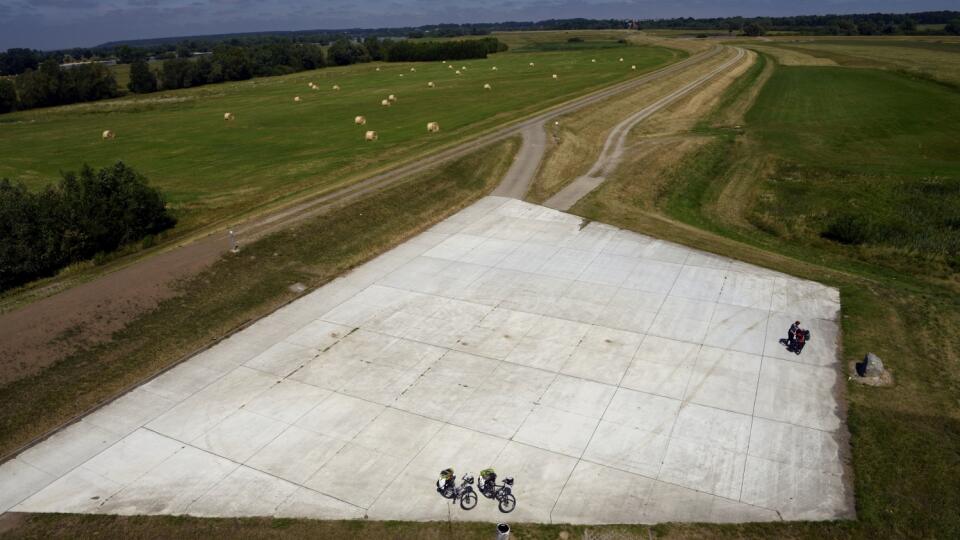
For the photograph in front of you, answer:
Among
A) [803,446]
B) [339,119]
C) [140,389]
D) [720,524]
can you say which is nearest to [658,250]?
[803,446]

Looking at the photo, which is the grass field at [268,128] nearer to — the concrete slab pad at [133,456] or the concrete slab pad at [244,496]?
the concrete slab pad at [133,456]

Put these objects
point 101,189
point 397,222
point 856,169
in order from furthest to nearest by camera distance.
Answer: point 856,169, point 397,222, point 101,189

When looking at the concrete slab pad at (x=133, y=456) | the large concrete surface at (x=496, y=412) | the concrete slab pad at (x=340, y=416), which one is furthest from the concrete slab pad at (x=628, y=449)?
the concrete slab pad at (x=133, y=456)

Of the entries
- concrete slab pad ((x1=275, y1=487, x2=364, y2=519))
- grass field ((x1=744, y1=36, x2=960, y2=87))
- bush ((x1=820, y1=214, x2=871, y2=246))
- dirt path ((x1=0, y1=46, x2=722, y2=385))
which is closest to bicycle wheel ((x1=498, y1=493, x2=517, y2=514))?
concrete slab pad ((x1=275, y1=487, x2=364, y2=519))

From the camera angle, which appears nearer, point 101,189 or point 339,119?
point 101,189

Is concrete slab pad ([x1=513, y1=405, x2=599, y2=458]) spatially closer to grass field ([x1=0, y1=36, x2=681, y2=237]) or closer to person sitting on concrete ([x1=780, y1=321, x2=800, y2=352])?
person sitting on concrete ([x1=780, y1=321, x2=800, y2=352])

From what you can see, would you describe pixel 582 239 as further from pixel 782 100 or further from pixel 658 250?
pixel 782 100

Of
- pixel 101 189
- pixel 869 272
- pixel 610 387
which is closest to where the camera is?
pixel 610 387
